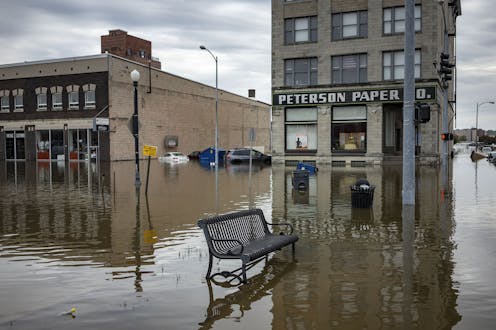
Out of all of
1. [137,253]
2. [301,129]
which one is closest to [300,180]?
[137,253]

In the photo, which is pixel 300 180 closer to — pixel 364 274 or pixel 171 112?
pixel 364 274

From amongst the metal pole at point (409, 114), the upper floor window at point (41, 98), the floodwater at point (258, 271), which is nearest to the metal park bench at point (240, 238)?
the floodwater at point (258, 271)

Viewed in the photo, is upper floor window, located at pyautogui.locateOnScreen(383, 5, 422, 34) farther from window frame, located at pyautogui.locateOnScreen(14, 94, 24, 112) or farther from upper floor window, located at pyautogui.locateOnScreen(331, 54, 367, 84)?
window frame, located at pyautogui.locateOnScreen(14, 94, 24, 112)

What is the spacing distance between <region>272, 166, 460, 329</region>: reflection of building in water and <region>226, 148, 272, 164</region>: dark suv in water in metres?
34.3

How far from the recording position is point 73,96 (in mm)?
54062

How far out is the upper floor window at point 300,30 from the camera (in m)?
45.3

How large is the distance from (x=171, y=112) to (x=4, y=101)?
19249 millimetres

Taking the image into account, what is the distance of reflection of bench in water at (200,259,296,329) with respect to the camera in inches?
251

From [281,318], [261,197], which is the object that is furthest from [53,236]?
[261,197]

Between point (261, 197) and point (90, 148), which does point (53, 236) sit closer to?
point (261, 197)

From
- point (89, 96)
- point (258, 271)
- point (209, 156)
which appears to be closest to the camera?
point (258, 271)

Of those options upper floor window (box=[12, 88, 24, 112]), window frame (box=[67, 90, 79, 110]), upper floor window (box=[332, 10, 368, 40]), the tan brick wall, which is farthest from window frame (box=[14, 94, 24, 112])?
upper floor window (box=[332, 10, 368, 40])

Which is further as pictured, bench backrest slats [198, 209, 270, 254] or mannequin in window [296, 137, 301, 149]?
mannequin in window [296, 137, 301, 149]

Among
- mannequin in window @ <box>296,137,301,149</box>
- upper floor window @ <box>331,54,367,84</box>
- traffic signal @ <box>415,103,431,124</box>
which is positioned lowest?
mannequin in window @ <box>296,137,301,149</box>
